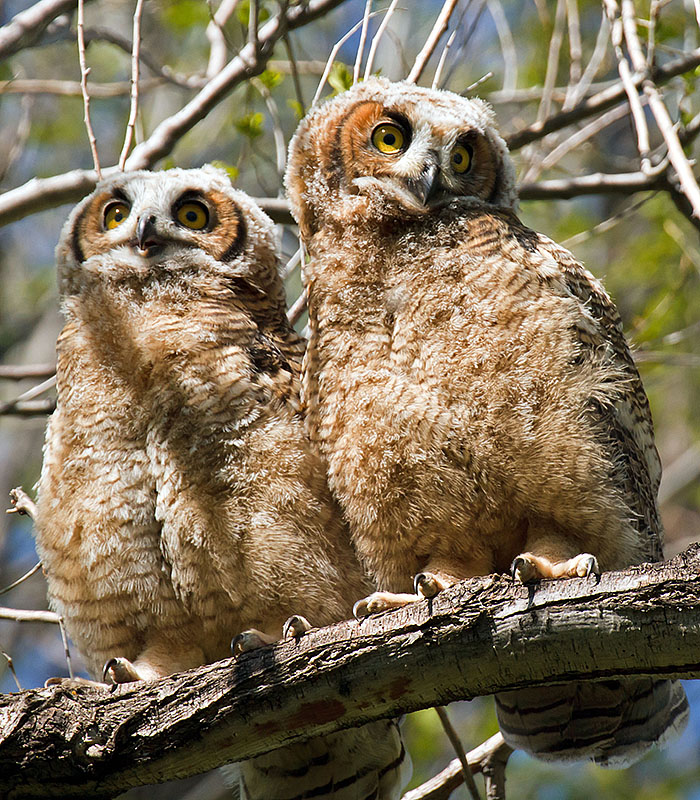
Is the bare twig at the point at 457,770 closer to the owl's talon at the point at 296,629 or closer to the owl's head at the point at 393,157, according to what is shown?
the owl's talon at the point at 296,629

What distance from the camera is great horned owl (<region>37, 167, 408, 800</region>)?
3.44m

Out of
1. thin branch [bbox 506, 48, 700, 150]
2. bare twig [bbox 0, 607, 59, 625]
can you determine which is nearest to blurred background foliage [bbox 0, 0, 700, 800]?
thin branch [bbox 506, 48, 700, 150]

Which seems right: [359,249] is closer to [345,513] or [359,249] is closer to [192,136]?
[345,513]

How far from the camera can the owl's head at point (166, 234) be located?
3793 millimetres

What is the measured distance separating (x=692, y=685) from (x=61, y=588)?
6843mm

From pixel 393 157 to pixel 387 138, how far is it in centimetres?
10

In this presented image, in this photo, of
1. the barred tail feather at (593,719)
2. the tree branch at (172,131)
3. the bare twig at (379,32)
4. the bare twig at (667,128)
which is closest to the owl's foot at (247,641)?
the barred tail feather at (593,719)

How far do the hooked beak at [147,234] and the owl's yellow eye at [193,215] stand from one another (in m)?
0.17

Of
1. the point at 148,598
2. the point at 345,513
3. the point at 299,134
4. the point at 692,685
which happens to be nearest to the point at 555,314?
the point at 345,513

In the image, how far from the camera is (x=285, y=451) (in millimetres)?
3496

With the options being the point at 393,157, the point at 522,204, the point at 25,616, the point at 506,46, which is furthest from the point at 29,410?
the point at 522,204

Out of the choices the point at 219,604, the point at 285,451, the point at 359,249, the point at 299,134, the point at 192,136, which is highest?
the point at 192,136

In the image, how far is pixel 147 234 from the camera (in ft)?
12.3

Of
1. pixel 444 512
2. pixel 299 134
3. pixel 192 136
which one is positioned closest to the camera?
pixel 444 512
